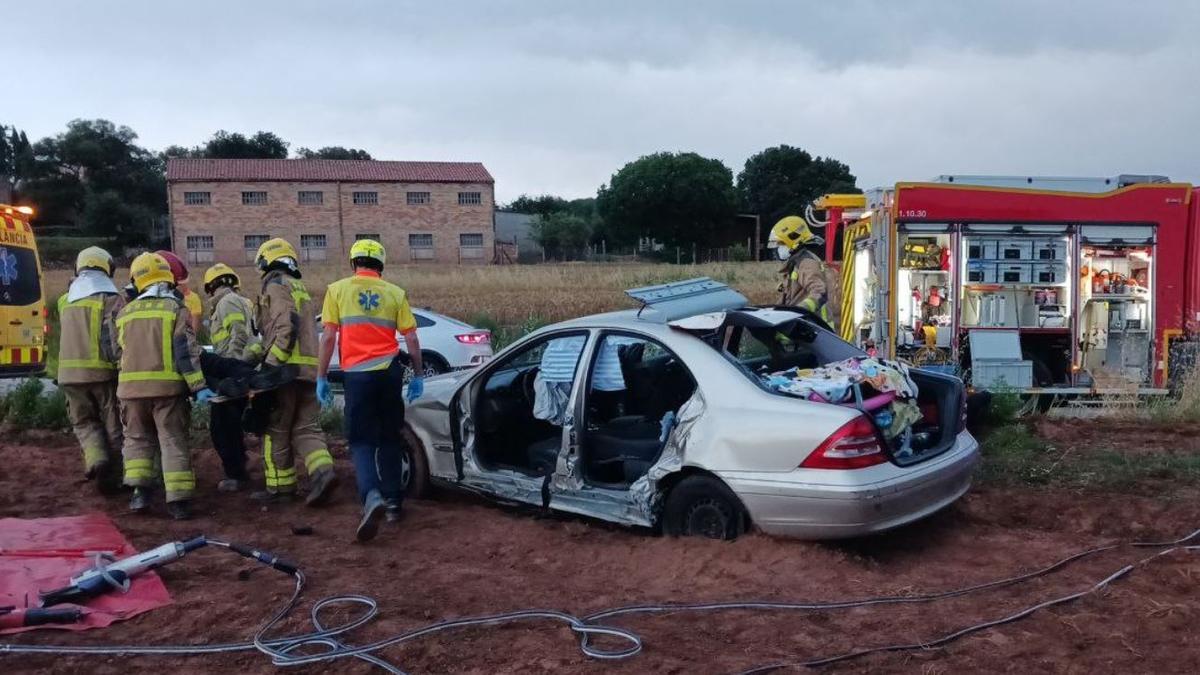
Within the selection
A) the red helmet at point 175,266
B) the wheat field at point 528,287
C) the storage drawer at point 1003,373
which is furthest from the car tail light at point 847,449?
the wheat field at point 528,287

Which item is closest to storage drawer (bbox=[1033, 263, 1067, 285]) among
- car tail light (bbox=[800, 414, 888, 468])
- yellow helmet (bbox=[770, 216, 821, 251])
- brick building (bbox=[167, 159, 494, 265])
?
yellow helmet (bbox=[770, 216, 821, 251])

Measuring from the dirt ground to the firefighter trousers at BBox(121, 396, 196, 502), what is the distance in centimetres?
27

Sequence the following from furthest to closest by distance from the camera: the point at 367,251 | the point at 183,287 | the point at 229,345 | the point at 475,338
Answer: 1. the point at 475,338
2. the point at 183,287
3. the point at 229,345
4. the point at 367,251

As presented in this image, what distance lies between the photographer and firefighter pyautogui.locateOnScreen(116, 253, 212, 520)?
6.45m

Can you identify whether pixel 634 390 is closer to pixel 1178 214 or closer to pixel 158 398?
pixel 158 398

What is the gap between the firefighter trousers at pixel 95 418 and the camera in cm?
708

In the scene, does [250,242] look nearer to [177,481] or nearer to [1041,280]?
[1041,280]

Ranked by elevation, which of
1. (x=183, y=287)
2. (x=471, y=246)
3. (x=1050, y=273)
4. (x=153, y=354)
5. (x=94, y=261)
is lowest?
(x=153, y=354)

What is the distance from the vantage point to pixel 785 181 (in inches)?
2395

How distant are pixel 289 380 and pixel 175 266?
169 centimetres

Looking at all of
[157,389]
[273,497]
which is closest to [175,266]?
[157,389]

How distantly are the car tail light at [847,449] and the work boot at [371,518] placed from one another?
7.98 feet

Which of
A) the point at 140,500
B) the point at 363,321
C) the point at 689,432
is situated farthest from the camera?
the point at 140,500

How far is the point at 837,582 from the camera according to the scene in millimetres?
4852
